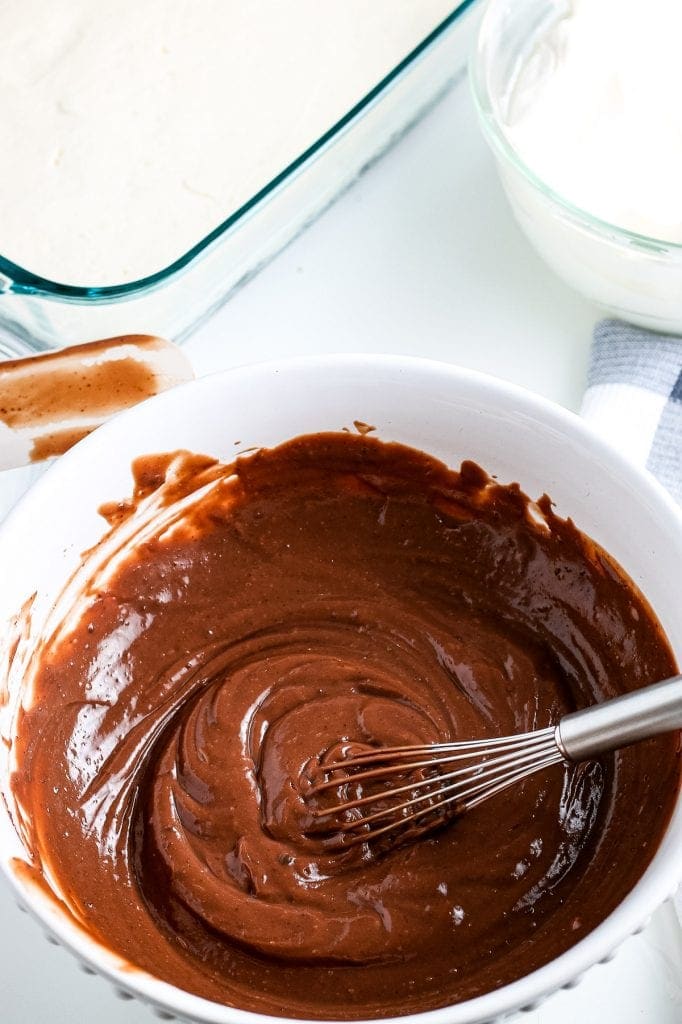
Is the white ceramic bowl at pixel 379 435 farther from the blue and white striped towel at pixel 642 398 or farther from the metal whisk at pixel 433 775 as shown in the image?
the blue and white striped towel at pixel 642 398

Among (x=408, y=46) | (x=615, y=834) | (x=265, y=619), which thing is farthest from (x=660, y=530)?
(x=408, y=46)

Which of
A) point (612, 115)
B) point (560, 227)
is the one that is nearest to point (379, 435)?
point (560, 227)

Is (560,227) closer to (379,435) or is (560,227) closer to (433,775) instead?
(379,435)

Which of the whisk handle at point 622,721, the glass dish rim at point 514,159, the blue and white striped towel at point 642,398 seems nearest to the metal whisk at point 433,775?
the whisk handle at point 622,721

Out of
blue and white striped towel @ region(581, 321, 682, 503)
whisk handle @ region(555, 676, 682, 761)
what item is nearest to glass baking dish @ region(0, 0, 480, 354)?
blue and white striped towel @ region(581, 321, 682, 503)

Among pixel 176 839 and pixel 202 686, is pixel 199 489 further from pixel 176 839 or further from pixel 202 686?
pixel 176 839

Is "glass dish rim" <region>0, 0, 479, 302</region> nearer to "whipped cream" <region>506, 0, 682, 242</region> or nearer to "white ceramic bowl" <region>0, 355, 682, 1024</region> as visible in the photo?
"whipped cream" <region>506, 0, 682, 242</region>
